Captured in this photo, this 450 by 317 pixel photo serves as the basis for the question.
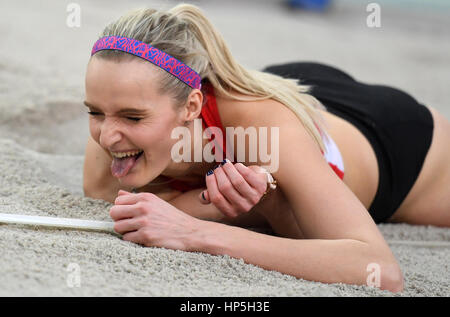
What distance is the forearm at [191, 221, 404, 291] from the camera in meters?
1.60

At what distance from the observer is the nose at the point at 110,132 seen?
5.66 feet

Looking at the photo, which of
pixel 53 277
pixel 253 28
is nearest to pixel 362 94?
pixel 53 277

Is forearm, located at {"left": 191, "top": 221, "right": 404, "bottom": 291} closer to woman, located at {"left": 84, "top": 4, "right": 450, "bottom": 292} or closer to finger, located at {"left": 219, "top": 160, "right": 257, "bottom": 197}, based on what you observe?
woman, located at {"left": 84, "top": 4, "right": 450, "bottom": 292}

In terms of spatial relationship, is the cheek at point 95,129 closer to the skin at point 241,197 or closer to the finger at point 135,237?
the skin at point 241,197

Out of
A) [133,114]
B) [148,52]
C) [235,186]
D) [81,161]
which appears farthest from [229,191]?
[81,161]

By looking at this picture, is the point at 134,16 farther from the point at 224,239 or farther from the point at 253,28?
the point at 253,28

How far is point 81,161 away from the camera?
2.67m

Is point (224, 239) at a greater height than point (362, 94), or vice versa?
point (362, 94)

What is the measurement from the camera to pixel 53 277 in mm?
1328

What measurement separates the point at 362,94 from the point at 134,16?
104cm

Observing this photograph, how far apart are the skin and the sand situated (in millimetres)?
50

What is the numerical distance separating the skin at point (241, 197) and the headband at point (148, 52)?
0.03 m

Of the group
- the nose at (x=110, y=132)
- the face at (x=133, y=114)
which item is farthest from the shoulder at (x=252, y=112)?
the nose at (x=110, y=132)

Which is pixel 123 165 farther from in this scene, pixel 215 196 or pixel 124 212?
pixel 215 196
